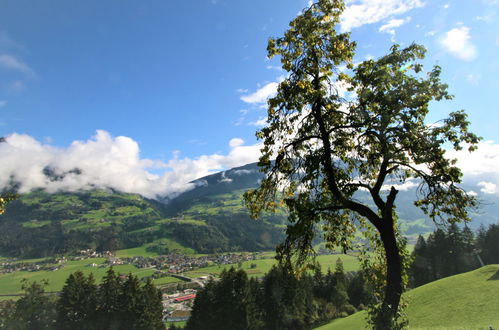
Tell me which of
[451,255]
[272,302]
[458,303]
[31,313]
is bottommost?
[31,313]

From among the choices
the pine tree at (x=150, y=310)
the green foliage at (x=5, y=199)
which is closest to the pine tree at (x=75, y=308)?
the pine tree at (x=150, y=310)

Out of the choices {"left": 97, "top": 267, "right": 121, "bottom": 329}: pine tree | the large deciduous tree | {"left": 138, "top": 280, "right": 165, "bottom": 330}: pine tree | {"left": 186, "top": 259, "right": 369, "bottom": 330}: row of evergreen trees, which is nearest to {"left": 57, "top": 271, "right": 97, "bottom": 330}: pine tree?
{"left": 97, "top": 267, "right": 121, "bottom": 329}: pine tree

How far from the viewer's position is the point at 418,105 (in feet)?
34.8

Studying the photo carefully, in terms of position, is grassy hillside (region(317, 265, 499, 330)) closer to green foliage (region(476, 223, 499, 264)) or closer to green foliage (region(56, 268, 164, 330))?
green foliage (region(56, 268, 164, 330))

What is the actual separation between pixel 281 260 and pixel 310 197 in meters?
3.15

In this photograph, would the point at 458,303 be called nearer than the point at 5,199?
No

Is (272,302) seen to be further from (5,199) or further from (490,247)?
(490,247)

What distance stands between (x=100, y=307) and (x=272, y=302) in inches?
1611

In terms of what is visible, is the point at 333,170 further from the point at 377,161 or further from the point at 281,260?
the point at 281,260

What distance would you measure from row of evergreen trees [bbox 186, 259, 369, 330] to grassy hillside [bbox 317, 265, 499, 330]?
15460 mm

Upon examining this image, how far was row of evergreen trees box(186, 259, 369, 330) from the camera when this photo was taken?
5991 cm

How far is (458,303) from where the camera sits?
36.3m

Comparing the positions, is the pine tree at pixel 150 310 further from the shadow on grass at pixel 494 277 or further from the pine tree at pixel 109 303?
the shadow on grass at pixel 494 277

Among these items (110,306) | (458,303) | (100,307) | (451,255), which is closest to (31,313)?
(100,307)
